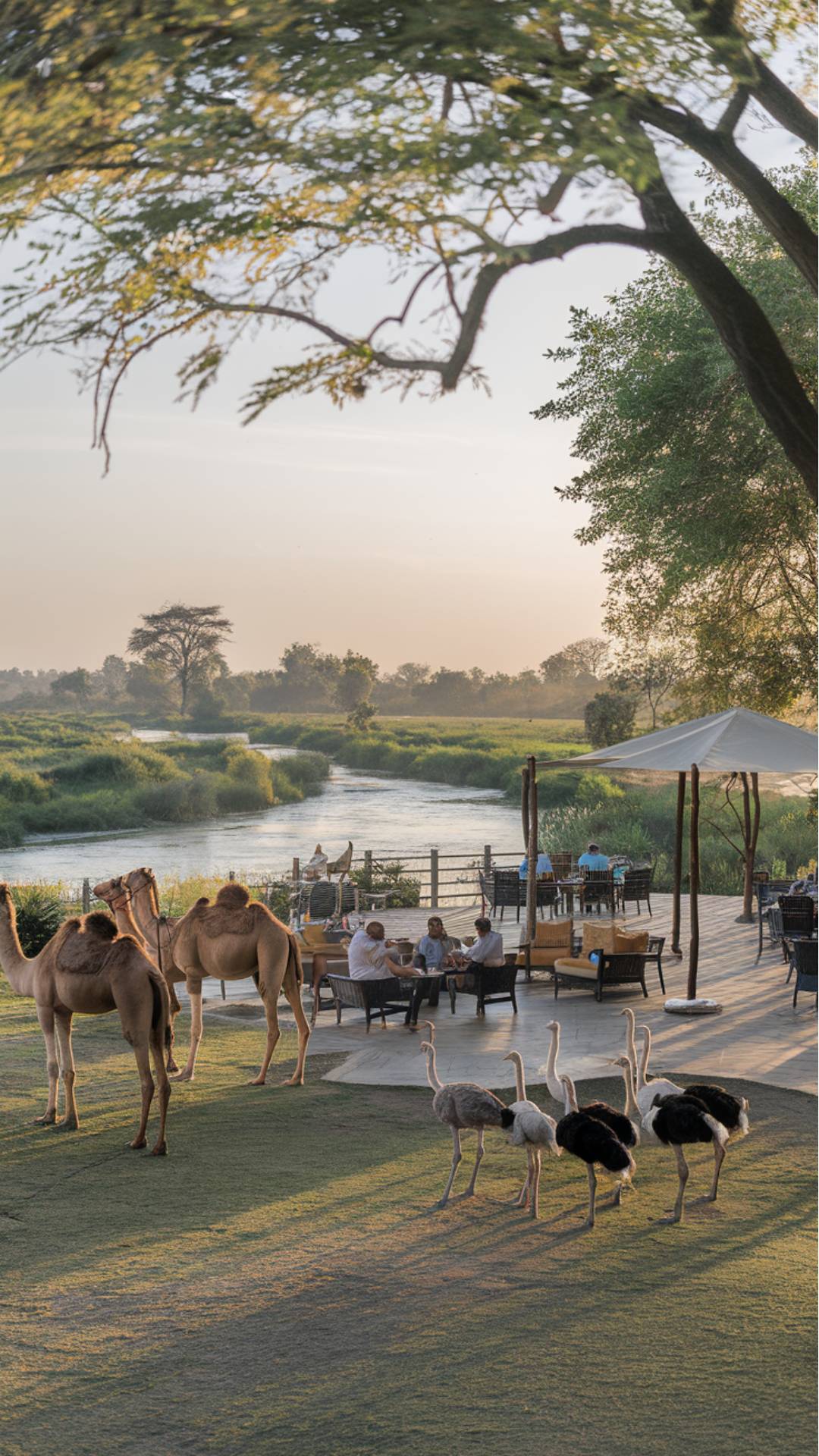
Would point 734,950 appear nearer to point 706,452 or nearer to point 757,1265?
point 706,452

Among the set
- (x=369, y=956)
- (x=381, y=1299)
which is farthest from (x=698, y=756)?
(x=381, y=1299)

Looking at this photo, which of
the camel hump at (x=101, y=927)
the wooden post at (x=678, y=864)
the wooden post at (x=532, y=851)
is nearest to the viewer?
the camel hump at (x=101, y=927)

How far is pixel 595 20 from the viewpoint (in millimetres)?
2635

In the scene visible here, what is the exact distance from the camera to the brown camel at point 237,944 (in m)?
8.34

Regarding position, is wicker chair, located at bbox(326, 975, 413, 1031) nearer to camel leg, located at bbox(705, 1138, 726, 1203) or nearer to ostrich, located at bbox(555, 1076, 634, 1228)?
camel leg, located at bbox(705, 1138, 726, 1203)

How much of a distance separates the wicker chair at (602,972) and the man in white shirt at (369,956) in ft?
7.26

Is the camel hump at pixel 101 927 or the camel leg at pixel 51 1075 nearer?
the camel hump at pixel 101 927

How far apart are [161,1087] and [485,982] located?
188 inches

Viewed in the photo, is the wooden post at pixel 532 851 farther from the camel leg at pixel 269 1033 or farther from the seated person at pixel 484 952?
the camel leg at pixel 269 1033

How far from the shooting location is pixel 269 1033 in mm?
8469

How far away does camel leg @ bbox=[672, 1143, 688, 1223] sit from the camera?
6012 millimetres

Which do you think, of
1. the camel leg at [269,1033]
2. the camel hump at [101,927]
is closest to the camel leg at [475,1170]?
the camel leg at [269,1033]

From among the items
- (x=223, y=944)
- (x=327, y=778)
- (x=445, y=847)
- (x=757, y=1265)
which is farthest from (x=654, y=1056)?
(x=327, y=778)

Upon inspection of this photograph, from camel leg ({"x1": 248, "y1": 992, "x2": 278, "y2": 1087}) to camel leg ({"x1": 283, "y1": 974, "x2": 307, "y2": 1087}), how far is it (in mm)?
118
